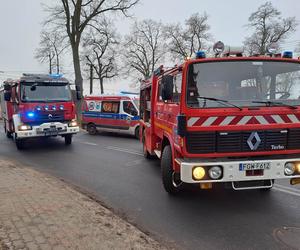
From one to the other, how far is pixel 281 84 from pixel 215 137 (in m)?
1.57

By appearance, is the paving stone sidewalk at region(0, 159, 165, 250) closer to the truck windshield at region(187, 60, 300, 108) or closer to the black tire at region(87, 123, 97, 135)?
the truck windshield at region(187, 60, 300, 108)

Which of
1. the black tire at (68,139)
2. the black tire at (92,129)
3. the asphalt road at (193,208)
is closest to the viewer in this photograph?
the asphalt road at (193,208)

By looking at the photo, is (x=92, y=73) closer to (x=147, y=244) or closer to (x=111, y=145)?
(x=111, y=145)

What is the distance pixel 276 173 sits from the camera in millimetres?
5102

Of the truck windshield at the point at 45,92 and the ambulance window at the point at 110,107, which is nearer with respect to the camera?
the truck windshield at the point at 45,92

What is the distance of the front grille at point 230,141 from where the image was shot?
16.7 feet

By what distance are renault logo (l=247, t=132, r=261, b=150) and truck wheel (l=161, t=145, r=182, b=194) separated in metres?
1.59

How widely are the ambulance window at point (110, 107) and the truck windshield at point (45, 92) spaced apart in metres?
4.17

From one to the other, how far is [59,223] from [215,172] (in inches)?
93.5

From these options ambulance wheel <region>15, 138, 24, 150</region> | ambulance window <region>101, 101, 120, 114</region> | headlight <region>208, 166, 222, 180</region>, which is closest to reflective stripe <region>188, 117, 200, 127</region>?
headlight <region>208, 166, 222, 180</region>

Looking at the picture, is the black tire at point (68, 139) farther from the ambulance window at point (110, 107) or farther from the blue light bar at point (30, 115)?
the ambulance window at point (110, 107)

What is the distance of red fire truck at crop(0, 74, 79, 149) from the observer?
495 inches

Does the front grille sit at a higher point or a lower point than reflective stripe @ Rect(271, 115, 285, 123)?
lower

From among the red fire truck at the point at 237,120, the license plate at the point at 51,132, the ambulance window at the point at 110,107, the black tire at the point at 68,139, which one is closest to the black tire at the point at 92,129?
the ambulance window at the point at 110,107
